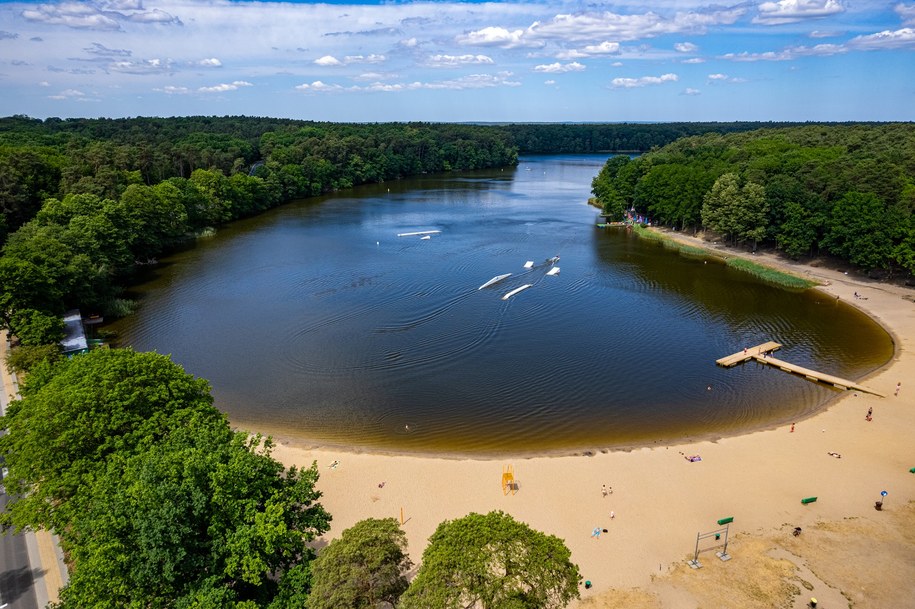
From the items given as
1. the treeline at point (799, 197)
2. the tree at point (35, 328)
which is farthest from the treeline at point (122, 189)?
the treeline at point (799, 197)

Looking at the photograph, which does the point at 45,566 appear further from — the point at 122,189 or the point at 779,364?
the point at 122,189

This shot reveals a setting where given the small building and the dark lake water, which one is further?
the small building

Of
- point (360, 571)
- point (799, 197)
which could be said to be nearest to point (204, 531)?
point (360, 571)

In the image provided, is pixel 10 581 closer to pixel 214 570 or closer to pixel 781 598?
pixel 214 570

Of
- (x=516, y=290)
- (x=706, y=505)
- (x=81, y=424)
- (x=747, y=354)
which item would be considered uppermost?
(x=81, y=424)

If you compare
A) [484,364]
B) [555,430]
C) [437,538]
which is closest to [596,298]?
[484,364]

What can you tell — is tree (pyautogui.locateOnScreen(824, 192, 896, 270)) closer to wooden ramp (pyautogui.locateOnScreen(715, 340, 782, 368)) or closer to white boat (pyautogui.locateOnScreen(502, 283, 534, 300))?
wooden ramp (pyautogui.locateOnScreen(715, 340, 782, 368))

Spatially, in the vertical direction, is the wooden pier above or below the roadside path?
above

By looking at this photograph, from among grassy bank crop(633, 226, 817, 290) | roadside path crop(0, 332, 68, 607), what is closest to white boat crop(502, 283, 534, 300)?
grassy bank crop(633, 226, 817, 290)
